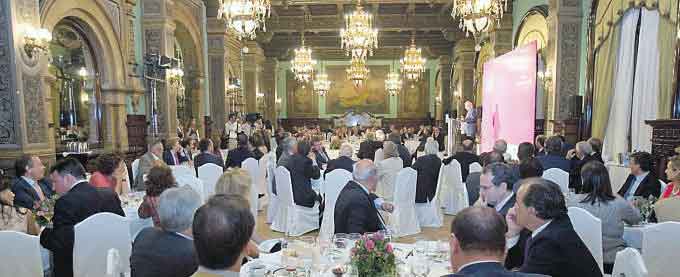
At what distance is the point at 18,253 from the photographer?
270 centimetres

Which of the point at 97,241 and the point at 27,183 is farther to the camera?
the point at 27,183

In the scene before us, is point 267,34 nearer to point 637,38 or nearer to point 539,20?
point 539,20

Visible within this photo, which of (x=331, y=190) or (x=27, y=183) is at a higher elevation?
(x=27, y=183)

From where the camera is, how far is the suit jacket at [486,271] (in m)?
1.55

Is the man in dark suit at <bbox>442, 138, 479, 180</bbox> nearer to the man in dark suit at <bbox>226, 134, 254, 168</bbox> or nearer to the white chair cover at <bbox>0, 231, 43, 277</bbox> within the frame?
the man in dark suit at <bbox>226, 134, 254, 168</bbox>

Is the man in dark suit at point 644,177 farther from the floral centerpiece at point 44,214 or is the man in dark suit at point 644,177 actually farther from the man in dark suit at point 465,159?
the floral centerpiece at point 44,214

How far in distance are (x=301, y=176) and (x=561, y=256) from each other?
3.76 meters

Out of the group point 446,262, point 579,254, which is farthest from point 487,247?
point 446,262

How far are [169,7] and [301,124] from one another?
15.0 m

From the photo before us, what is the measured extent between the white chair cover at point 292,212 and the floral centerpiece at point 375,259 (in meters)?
3.32

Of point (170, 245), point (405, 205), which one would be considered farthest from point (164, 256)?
point (405, 205)

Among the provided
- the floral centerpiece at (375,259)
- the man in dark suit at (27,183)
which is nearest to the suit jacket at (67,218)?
the man in dark suit at (27,183)

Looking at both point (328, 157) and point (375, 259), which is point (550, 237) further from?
point (328, 157)

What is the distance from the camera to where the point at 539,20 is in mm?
9930
